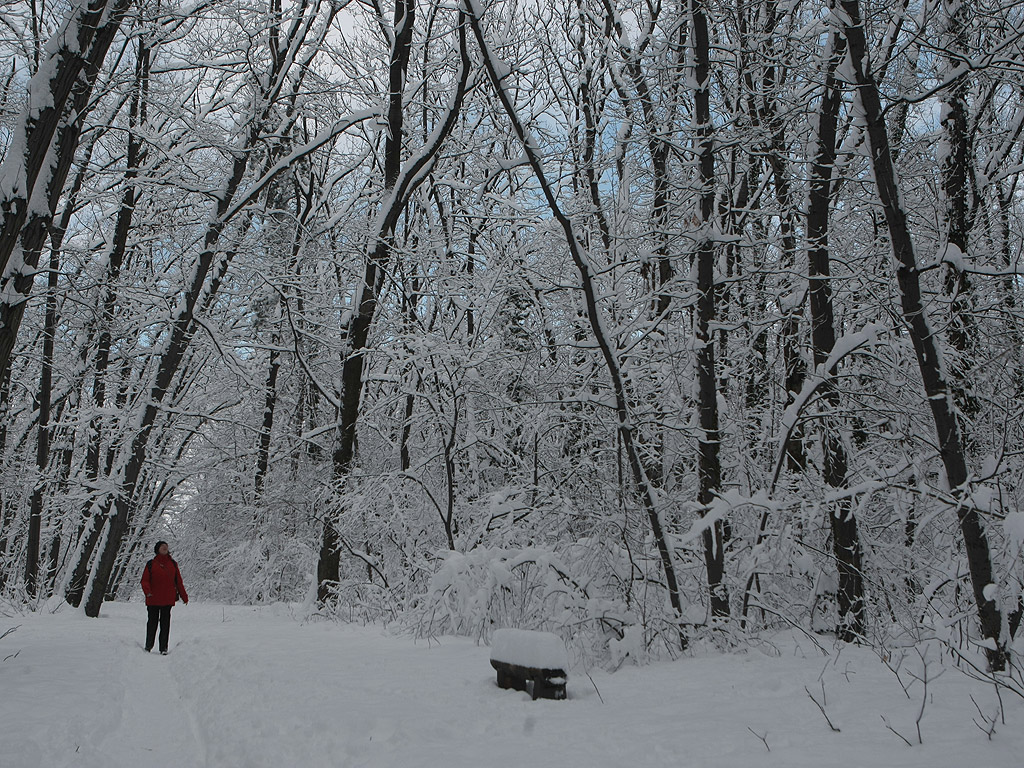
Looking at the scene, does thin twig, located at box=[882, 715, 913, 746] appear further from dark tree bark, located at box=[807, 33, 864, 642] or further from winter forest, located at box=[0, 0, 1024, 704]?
dark tree bark, located at box=[807, 33, 864, 642]

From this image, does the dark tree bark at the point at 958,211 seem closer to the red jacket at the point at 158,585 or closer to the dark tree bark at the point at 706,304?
the dark tree bark at the point at 706,304

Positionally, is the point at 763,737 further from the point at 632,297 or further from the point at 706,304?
the point at 632,297

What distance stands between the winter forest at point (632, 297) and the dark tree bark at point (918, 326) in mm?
30

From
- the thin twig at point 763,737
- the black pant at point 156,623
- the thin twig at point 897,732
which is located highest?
the thin twig at point 897,732

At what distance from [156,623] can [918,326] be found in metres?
10.2

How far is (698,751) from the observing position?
3.77 meters

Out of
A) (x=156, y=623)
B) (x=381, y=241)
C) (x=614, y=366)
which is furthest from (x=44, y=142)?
(x=381, y=241)

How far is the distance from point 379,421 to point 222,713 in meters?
11.5

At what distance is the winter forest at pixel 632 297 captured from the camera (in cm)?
636

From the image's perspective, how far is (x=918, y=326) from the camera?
5629 mm

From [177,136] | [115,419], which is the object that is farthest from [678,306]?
[115,419]

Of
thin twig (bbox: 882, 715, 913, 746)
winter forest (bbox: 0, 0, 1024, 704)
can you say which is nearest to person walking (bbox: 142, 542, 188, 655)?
winter forest (bbox: 0, 0, 1024, 704)

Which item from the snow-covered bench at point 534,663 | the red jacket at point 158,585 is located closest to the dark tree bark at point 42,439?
the red jacket at point 158,585

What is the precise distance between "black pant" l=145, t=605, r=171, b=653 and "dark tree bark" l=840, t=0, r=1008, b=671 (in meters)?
9.76
